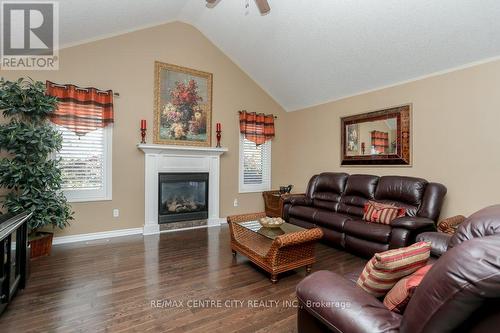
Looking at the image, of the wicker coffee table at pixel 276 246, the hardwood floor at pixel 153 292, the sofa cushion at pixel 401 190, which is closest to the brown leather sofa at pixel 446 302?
the hardwood floor at pixel 153 292

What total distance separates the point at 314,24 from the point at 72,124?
3959 millimetres

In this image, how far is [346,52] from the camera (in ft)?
12.9

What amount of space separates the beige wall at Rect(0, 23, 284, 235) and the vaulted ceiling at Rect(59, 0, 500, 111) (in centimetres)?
22

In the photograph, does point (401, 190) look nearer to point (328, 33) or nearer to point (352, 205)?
point (352, 205)

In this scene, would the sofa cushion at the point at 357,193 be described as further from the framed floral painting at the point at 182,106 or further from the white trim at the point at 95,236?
the white trim at the point at 95,236

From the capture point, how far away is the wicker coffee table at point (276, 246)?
2609 millimetres

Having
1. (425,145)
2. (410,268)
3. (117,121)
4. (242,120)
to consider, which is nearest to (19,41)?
(117,121)

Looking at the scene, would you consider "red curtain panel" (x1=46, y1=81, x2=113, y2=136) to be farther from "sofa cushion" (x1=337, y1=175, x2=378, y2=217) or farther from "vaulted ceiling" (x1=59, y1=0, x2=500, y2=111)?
"sofa cushion" (x1=337, y1=175, x2=378, y2=217)

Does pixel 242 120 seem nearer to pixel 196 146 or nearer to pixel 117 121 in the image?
pixel 196 146

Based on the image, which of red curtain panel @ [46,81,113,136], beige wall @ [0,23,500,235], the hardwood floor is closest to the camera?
the hardwood floor

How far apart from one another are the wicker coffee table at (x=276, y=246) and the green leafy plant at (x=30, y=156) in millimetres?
2391

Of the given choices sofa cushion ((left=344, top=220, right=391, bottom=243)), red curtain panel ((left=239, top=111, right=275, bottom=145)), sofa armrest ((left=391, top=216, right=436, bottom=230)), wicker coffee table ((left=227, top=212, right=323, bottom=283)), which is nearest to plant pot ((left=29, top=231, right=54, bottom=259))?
wicker coffee table ((left=227, top=212, right=323, bottom=283))

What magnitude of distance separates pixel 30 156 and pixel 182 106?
243 cm

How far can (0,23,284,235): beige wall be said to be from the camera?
397cm
